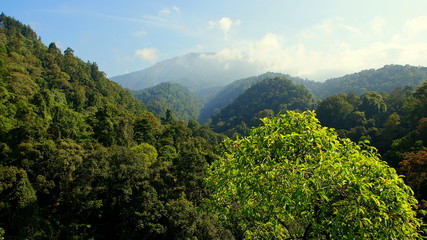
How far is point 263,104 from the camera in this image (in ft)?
396

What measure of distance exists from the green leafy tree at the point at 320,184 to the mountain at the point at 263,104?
90960 millimetres

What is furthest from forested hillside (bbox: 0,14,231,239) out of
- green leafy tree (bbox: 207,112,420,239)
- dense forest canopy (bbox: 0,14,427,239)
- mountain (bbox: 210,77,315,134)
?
mountain (bbox: 210,77,315,134)

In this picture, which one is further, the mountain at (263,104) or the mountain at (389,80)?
the mountain at (389,80)

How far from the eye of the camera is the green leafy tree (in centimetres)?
412

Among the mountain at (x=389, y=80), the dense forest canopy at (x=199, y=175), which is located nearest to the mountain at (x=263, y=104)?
the mountain at (x=389, y=80)

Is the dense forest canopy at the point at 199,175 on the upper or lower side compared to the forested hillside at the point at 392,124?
upper

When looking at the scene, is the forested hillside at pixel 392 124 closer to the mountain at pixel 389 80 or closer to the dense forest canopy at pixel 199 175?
the dense forest canopy at pixel 199 175

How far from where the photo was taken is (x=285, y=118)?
529 centimetres

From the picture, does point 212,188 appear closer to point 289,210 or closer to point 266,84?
point 289,210

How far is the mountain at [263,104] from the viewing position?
348 feet

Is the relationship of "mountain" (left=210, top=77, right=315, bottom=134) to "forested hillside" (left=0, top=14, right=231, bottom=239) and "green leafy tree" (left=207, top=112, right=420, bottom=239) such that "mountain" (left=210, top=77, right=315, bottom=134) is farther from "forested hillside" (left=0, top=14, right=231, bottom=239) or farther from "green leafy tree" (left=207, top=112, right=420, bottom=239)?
"green leafy tree" (left=207, top=112, right=420, bottom=239)

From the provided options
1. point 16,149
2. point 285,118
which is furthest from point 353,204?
point 16,149

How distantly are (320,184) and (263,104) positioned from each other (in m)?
119

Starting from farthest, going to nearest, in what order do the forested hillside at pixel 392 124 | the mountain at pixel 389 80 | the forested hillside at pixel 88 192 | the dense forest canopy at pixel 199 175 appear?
the mountain at pixel 389 80 → the forested hillside at pixel 392 124 → the forested hillside at pixel 88 192 → the dense forest canopy at pixel 199 175
